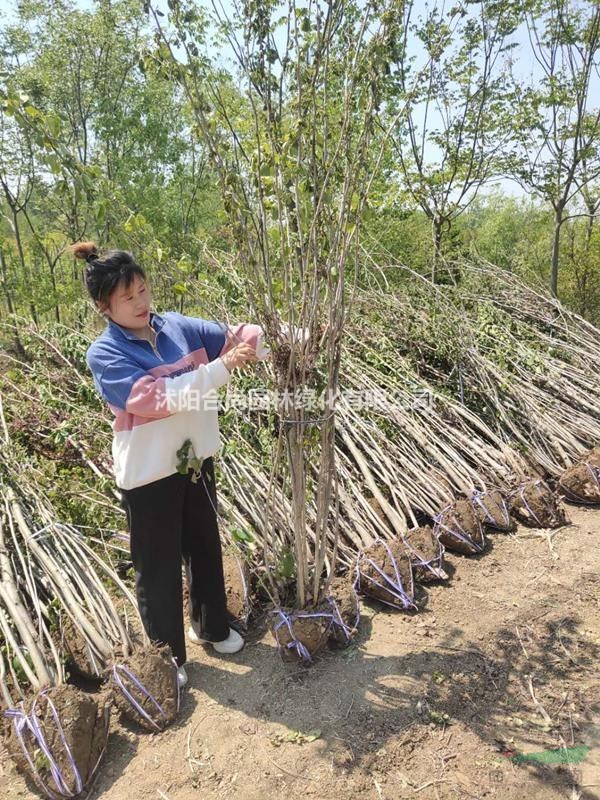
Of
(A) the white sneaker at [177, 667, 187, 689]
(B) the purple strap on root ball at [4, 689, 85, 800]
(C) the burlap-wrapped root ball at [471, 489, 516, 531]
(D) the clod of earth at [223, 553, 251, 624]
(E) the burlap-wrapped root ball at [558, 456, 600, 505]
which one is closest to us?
(B) the purple strap on root ball at [4, 689, 85, 800]

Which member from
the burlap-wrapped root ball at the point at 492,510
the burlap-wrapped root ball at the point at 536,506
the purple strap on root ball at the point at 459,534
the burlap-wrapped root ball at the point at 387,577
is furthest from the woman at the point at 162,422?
the burlap-wrapped root ball at the point at 536,506

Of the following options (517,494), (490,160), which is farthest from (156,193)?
(517,494)

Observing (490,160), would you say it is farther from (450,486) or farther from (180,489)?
(180,489)

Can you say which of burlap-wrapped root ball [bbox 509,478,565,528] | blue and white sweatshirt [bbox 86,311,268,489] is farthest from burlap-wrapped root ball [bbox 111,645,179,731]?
burlap-wrapped root ball [bbox 509,478,565,528]

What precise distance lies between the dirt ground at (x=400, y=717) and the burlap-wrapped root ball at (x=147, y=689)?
0.08 m

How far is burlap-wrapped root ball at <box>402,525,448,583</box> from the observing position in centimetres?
290

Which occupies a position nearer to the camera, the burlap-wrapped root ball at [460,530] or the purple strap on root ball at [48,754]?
the purple strap on root ball at [48,754]

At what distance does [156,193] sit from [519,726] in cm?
1012

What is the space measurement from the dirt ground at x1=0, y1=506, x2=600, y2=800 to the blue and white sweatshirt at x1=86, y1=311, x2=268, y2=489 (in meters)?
1.00

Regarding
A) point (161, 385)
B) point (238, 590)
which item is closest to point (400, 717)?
point (238, 590)

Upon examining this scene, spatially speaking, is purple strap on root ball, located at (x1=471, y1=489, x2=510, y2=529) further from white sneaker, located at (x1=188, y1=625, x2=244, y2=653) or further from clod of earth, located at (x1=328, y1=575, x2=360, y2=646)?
white sneaker, located at (x1=188, y1=625, x2=244, y2=653)

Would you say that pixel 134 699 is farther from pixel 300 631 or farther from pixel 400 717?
pixel 400 717

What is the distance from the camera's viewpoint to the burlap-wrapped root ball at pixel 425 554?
2896 millimetres

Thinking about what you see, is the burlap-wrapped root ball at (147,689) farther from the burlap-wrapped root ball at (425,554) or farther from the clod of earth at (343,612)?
the burlap-wrapped root ball at (425,554)
